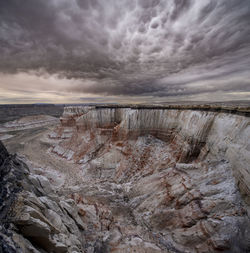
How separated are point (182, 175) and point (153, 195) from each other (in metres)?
3.30

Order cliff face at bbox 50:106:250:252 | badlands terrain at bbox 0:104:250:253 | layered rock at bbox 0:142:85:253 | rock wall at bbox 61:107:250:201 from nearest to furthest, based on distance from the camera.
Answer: layered rock at bbox 0:142:85:253
badlands terrain at bbox 0:104:250:253
cliff face at bbox 50:106:250:252
rock wall at bbox 61:107:250:201

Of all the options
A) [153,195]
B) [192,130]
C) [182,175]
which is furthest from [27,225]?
[192,130]

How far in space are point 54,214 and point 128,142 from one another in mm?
13193

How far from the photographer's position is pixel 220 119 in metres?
10.4

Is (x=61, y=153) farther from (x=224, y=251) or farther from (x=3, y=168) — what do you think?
(x=224, y=251)

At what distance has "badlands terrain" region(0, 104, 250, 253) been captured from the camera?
556 cm

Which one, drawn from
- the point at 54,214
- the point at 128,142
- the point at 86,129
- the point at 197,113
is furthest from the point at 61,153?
the point at 197,113

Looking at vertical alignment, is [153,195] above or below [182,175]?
below

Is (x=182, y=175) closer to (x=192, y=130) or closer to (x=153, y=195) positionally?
(x=153, y=195)

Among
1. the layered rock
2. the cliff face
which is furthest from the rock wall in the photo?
the layered rock

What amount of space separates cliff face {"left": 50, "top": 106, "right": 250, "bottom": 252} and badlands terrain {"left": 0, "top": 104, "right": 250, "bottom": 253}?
51 millimetres

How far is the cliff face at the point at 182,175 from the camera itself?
22.3ft

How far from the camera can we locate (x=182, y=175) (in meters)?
10.0

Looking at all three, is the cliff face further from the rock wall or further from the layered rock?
the layered rock
